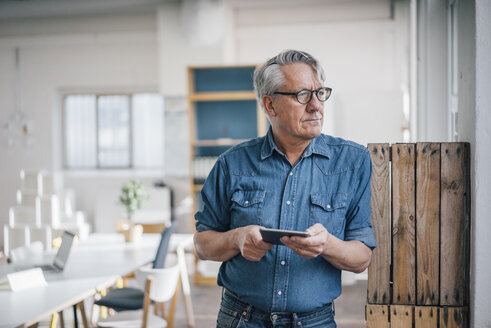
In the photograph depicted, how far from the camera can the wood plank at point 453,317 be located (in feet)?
6.88

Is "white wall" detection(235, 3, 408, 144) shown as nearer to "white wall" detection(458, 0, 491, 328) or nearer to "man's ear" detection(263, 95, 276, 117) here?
"white wall" detection(458, 0, 491, 328)

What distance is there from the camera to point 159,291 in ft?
12.9

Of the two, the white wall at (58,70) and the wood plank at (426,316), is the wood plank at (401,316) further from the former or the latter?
the white wall at (58,70)

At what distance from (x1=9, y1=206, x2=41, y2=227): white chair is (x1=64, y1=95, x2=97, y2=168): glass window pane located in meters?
1.81

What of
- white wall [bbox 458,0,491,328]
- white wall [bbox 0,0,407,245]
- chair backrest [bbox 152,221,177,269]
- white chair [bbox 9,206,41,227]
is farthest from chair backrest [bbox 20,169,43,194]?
white wall [bbox 458,0,491,328]

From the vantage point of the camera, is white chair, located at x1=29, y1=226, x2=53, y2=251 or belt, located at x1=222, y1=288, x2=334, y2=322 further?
white chair, located at x1=29, y1=226, x2=53, y2=251

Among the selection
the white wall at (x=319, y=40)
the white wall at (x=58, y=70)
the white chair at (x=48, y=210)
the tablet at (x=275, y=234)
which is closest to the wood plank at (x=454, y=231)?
the tablet at (x=275, y=234)

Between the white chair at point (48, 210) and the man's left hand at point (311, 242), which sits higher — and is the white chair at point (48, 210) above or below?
below

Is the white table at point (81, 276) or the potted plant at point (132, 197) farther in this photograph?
the potted plant at point (132, 197)

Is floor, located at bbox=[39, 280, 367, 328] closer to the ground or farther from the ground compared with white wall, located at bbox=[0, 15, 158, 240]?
closer to the ground

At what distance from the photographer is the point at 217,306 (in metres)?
5.70

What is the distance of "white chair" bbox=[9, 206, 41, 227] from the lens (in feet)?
26.2

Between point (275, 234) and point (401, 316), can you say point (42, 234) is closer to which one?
point (401, 316)

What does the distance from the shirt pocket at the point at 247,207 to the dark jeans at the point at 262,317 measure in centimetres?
27
